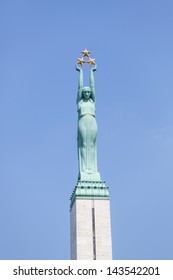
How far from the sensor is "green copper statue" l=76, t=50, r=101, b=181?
4228 centimetres

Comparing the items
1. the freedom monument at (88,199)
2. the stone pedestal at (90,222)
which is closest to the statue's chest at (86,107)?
the freedom monument at (88,199)

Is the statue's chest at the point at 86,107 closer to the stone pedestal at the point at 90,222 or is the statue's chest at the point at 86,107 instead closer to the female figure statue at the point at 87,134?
the female figure statue at the point at 87,134

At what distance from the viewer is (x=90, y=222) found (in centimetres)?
3966

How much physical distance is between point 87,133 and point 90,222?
275 inches

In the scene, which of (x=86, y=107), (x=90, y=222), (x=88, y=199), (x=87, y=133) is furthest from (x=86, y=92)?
A: (x=90, y=222)

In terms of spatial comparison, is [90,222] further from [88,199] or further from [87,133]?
[87,133]

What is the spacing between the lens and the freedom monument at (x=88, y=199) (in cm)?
3888

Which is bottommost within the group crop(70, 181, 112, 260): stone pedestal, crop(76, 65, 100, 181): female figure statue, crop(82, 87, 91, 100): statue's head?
crop(70, 181, 112, 260): stone pedestal

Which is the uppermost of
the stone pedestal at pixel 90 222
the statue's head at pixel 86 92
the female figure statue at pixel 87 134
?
the statue's head at pixel 86 92

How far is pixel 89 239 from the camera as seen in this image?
39062 millimetres

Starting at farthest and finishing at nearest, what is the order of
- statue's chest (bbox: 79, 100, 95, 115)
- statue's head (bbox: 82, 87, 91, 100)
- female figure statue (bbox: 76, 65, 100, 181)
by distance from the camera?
statue's head (bbox: 82, 87, 91, 100) → statue's chest (bbox: 79, 100, 95, 115) → female figure statue (bbox: 76, 65, 100, 181)

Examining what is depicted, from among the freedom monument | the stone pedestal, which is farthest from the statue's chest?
the stone pedestal

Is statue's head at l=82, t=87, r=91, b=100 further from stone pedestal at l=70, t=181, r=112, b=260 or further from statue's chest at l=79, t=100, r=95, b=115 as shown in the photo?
stone pedestal at l=70, t=181, r=112, b=260
